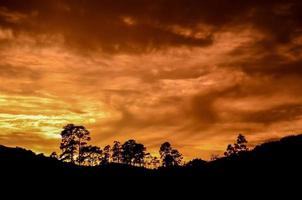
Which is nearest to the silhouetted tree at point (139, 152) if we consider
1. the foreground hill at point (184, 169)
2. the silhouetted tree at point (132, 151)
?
the silhouetted tree at point (132, 151)

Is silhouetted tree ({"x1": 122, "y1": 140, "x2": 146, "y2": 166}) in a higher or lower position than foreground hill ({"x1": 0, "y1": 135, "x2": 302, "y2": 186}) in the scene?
higher

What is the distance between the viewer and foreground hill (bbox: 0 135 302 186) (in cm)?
3946

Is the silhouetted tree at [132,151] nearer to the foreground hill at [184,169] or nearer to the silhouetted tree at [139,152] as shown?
the silhouetted tree at [139,152]

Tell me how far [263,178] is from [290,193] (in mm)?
4193

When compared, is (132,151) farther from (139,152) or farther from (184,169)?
(184,169)

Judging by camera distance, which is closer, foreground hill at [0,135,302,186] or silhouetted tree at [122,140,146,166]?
foreground hill at [0,135,302,186]

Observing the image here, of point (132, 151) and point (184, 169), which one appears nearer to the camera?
point (184, 169)

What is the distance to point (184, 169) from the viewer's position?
49.1 meters

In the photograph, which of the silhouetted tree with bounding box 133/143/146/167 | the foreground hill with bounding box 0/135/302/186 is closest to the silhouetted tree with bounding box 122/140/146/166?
the silhouetted tree with bounding box 133/143/146/167

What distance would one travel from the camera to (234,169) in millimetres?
43188

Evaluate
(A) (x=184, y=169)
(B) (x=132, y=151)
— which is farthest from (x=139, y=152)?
(A) (x=184, y=169)

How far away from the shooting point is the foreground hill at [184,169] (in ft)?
129

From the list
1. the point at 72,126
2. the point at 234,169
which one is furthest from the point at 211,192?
the point at 72,126

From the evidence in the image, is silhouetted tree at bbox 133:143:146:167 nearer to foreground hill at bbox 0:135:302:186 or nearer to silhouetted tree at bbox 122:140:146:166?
silhouetted tree at bbox 122:140:146:166
